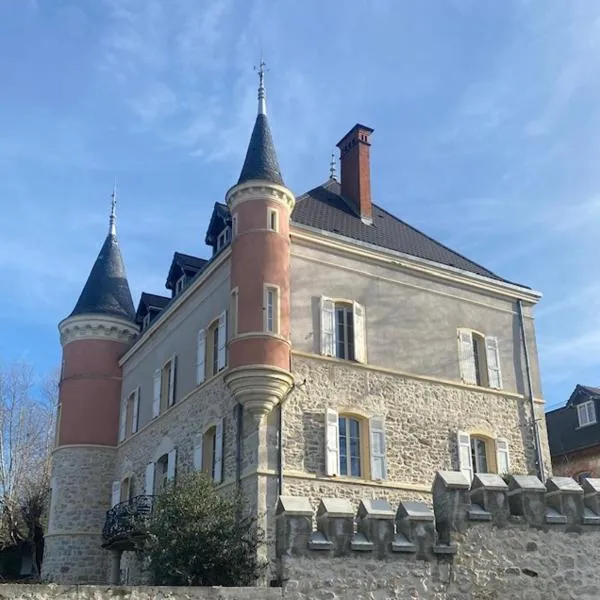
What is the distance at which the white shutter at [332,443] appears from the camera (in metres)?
19.0

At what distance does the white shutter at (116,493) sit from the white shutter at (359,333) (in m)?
10.4

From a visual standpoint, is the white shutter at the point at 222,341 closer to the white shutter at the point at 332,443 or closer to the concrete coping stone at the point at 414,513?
the white shutter at the point at 332,443

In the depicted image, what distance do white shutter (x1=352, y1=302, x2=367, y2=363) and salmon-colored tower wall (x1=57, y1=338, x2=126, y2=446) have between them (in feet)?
35.8

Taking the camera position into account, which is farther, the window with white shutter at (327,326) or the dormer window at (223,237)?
the dormer window at (223,237)

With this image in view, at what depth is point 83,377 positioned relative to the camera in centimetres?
2834

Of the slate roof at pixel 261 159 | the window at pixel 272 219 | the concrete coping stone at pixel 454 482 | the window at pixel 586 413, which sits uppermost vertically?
the slate roof at pixel 261 159

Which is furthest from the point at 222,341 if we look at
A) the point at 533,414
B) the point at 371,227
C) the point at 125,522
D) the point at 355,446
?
the point at 533,414

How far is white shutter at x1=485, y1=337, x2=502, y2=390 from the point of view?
2298cm

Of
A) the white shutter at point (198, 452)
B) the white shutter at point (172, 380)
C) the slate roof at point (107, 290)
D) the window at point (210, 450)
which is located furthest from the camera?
the slate roof at point (107, 290)

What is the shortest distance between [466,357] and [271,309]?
249 inches

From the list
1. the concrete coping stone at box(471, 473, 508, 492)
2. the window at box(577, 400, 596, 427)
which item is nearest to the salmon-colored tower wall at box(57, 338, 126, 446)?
the concrete coping stone at box(471, 473, 508, 492)

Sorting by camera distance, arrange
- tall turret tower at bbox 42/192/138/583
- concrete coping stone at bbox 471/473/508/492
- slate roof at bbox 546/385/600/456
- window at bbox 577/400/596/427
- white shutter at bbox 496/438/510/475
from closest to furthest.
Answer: concrete coping stone at bbox 471/473/508/492, white shutter at bbox 496/438/510/475, tall turret tower at bbox 42/192/138/583, slate roof at bbox 546/385/600/456, window at bbox 577/400/596/427

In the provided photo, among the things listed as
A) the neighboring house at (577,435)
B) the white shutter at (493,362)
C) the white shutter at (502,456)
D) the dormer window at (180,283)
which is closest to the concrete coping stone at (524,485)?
the white shutter at (502,456)

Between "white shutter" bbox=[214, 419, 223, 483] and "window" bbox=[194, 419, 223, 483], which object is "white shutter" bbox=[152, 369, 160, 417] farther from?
"white shutter" bbox=[214, 419, 223, 483]
